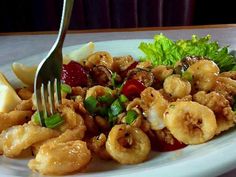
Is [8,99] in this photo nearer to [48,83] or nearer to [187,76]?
[48,83]

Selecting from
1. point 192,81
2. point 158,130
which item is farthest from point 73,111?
point 192,81

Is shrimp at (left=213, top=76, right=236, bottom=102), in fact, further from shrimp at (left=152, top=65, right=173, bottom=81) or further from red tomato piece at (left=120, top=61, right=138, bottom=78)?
red tomato piece at (left=120, top=61, right=138, bottom=78)

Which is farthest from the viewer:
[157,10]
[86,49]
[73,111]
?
[157,10]

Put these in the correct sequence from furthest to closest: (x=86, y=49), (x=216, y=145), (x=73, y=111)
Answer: (x=86, y=49), (x=73, y=111), (x=216, y=145)

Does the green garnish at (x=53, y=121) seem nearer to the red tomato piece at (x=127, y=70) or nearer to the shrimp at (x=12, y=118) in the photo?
the shrimp at (x=12, y=118)

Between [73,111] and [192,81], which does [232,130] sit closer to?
[192,81]

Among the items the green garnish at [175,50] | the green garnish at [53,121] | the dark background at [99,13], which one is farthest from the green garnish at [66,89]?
the dark background at [99,13]

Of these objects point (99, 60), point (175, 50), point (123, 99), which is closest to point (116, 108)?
point (123, 99)
